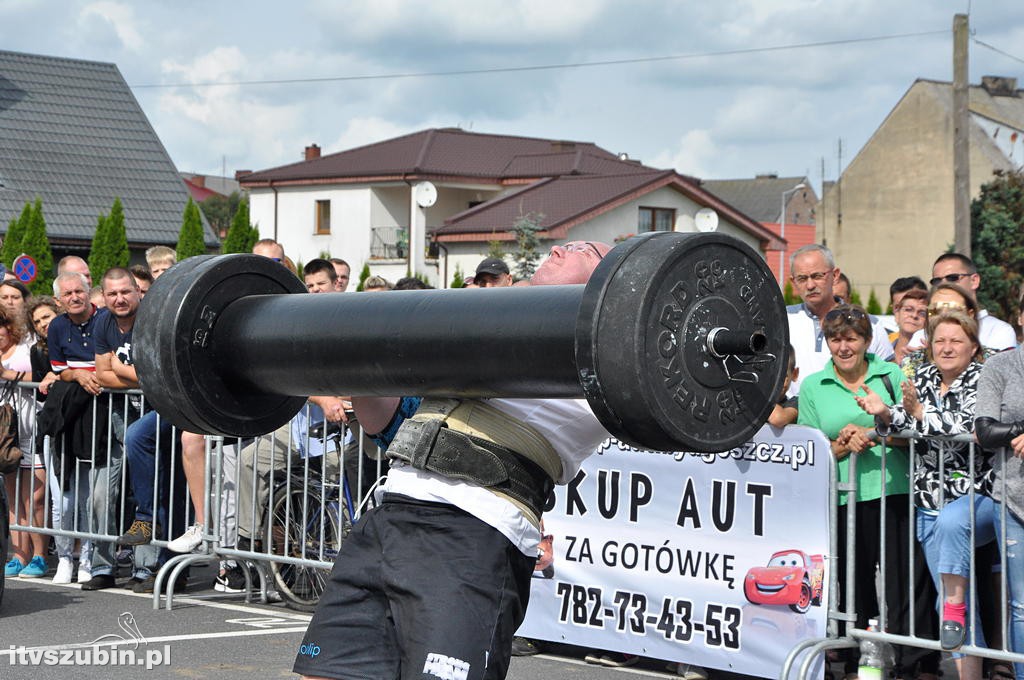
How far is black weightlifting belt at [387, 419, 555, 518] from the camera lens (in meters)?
3.12

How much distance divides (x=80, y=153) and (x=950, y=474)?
123ft

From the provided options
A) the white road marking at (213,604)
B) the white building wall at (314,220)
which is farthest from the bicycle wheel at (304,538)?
the white building wall at (314,220)

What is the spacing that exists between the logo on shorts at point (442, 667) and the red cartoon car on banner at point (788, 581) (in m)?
3.76

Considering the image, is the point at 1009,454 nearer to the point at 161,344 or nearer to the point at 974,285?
the point at 974,285

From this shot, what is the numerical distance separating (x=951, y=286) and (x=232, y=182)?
130 meters

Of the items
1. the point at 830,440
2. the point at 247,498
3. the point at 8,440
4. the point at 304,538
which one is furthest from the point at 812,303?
the point at 8,440

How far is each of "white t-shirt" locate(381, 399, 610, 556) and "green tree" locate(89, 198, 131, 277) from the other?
32.4 m

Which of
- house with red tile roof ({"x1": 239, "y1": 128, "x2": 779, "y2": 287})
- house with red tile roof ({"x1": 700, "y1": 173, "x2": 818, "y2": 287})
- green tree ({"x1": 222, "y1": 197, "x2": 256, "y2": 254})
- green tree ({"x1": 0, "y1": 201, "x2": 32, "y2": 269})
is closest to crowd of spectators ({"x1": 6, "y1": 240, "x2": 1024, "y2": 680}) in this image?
green tree ({"x1": 0, "y1": 201, "x2": 32, "y2": 269})

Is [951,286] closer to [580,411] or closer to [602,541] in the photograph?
[602,541]

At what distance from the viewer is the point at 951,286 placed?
23.9 ft

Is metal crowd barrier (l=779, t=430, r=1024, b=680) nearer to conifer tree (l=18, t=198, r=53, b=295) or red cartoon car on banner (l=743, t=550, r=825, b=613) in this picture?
red cartoon car on banner (l=743, t=550, r=825, b=613)

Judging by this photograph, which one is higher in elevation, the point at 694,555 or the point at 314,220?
the point at 314,220

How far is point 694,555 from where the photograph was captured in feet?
22.3

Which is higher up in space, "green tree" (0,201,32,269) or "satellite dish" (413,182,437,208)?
"satellite dish" (413,182,437,208)
